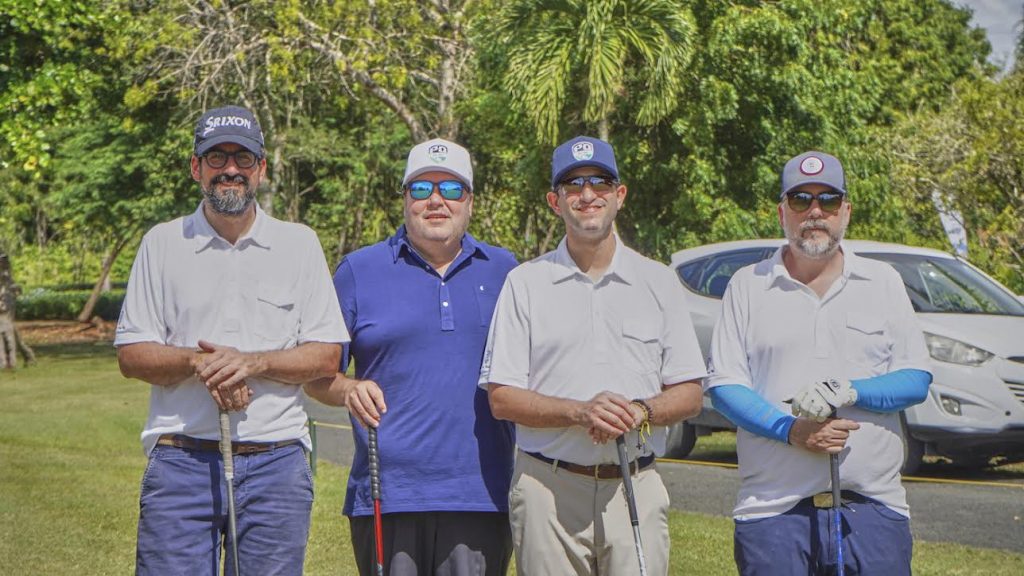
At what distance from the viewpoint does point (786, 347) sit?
4.57 meters

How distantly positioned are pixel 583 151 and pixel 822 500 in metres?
1.37

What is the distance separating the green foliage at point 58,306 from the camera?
1925 inches

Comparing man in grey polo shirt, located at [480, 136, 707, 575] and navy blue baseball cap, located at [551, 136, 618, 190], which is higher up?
navy blue baseball cap, located at [551, 136, 618, 190]

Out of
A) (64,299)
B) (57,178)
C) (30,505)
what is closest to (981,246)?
(30,505)

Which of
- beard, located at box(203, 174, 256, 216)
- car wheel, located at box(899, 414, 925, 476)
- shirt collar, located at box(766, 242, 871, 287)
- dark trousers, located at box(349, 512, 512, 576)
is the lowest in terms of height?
car wheel, located at box(899, 414, 925, 476)

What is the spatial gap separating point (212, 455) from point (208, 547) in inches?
11.9

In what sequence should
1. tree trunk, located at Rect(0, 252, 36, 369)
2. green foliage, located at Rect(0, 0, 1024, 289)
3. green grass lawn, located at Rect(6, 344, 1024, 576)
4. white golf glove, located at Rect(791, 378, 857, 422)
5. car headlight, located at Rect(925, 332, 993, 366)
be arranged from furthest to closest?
tree trunk, located at Rect(0, 252, 36, 369)
green foliage, located at Rect(0, 0, 1024, 289)
car headlight, located at Rect(925, 332, 993, 366)
green grass lawn, located at Rect(6, 344, 1024, 576)
white golf glove, located at Rect(791, 378, 857, 422)

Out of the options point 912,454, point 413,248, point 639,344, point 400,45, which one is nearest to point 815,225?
point 639,344

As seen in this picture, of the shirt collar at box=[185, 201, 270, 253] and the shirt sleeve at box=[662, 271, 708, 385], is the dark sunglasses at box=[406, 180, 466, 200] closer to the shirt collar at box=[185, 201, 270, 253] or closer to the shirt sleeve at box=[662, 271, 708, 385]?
the shirt collar at box=[185, 201, 270, 253]

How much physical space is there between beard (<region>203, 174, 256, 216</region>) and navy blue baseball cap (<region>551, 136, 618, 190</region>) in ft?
3.36

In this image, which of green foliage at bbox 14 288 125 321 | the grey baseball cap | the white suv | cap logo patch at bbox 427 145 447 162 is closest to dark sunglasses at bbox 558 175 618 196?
cap logo patch at bbox 427 145 447 162

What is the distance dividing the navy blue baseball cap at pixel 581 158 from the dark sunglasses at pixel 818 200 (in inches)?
23.5

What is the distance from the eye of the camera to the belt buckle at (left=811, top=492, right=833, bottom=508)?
452 centimetres

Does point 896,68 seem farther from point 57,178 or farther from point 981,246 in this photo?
point 57,178
